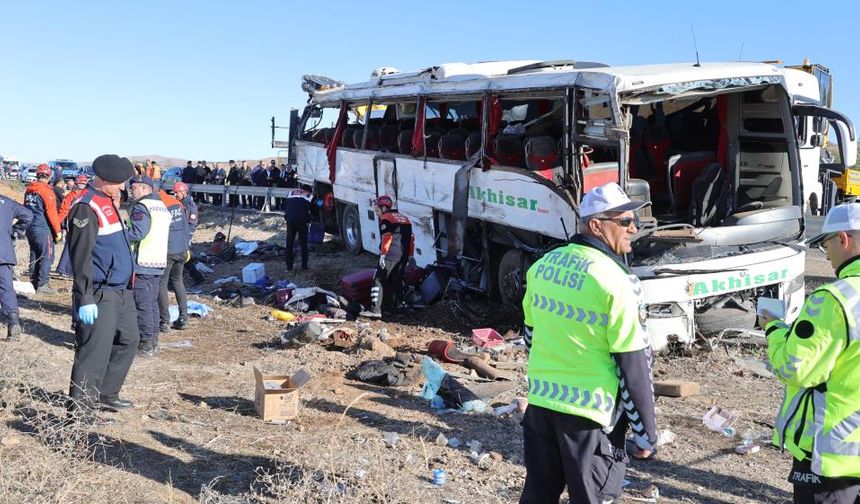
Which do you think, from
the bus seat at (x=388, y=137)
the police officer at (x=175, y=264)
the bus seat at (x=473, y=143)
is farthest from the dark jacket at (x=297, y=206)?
the bus seat at (x=473, y=143)

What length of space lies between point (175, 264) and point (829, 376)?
8.11 meters

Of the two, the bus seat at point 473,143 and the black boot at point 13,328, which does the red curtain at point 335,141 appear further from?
the black boot at point 13,328

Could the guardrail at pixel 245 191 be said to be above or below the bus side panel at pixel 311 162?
below

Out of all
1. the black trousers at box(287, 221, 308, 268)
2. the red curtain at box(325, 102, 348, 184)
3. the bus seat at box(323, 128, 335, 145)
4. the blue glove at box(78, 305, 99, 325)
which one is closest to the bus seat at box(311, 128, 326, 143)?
the bus seat at box(323, 128, 335, 145)

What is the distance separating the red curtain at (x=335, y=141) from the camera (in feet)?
50.9

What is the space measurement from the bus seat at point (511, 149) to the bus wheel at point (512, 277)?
1064mm

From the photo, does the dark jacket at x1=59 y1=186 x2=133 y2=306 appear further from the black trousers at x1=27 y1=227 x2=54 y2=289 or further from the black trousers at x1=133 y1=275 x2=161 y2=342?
the black trousers at x1=27 y1=227 x2=54 y2=289

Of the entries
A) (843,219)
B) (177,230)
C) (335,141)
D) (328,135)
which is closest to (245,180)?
(328,135)

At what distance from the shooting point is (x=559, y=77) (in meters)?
8.78

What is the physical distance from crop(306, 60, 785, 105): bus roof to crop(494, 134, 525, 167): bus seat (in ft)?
1.88

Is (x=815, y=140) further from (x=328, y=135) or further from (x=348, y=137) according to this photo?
(x=328, y=135)

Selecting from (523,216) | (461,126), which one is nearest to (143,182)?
(523,216)

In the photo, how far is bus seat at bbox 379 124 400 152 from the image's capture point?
13.4 metres

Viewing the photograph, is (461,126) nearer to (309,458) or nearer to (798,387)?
(309,458)
